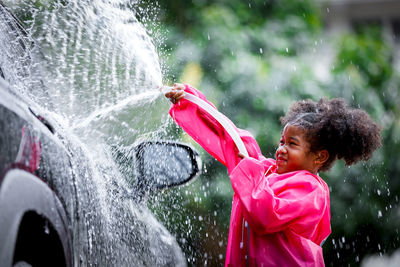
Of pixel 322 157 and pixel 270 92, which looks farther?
pixel 270 92

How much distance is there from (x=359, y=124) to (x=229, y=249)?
0.86 metres

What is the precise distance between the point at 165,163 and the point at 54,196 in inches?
49.1

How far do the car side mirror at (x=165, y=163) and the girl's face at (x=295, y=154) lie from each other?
1.88 ft

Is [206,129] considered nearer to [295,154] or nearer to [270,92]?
[295,154]

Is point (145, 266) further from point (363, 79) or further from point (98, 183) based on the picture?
point (363, 79)

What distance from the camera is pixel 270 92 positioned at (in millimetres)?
5336

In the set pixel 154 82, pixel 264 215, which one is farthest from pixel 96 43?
pixel 264 215

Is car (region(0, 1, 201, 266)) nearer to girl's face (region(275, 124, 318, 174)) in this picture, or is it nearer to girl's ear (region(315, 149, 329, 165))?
girl's face (region(275, 124, 318, 174))

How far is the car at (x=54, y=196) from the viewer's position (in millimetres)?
1194

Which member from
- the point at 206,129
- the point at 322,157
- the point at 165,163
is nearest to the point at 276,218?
the point at 322,157

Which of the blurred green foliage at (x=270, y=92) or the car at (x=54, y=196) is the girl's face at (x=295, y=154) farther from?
the blurred green foliage at (x=270, y=92)

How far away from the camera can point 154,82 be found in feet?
8.33

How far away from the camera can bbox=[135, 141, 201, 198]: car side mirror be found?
254 centimetres

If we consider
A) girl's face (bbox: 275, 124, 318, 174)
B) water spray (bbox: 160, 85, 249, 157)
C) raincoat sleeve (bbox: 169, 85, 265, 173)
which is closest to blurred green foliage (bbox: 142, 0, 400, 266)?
raincoat sleeve (bbox: 169, 85, 265, 173)
